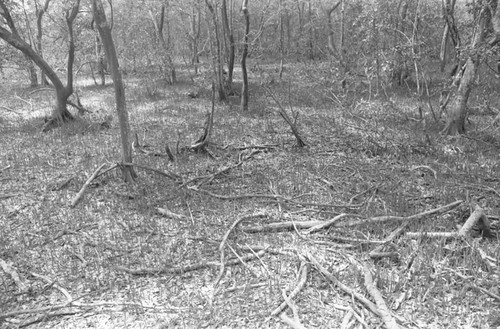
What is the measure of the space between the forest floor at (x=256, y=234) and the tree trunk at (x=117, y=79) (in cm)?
38

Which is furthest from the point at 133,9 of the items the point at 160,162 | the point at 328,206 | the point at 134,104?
the point at 328,206

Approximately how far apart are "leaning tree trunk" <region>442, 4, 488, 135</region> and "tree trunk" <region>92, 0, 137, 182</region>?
23.1 feet

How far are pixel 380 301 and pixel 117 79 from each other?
16.3 feet

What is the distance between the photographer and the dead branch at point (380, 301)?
117 inches

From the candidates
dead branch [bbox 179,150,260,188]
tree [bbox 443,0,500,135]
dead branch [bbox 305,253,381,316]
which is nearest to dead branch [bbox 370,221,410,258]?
dead branch [bbox 305,253,381,316]

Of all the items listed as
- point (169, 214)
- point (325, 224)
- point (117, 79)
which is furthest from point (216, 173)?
point (325, 224)

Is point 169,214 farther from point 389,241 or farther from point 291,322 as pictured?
point 389,241

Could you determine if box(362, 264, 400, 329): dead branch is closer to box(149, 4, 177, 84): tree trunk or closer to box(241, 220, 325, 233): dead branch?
box(241, 220, 325, 233): dead branch

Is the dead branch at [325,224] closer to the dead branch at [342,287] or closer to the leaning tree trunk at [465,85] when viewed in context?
the dead branch at [342,287]

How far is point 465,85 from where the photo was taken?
8.20 meters

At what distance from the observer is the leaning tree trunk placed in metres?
7.57

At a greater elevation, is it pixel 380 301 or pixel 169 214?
pixel 169 214

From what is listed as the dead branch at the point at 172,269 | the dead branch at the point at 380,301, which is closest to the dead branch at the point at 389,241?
the dead branch at the point at 380,301

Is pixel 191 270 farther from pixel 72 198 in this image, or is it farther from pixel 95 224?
pixel 72 198
